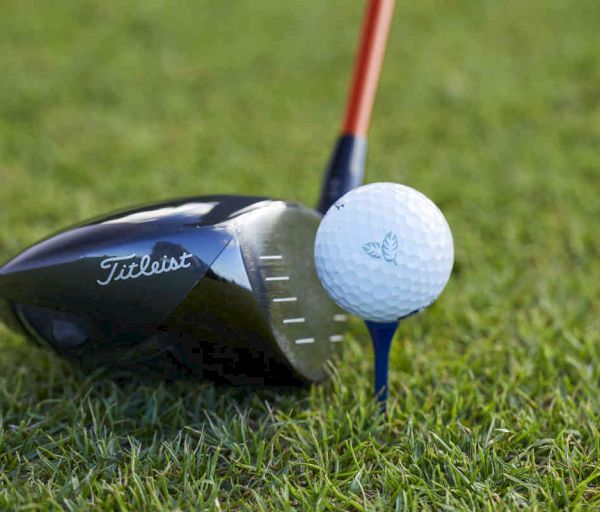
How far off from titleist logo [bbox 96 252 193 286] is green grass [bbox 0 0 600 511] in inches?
20.5

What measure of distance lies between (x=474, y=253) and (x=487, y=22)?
14.8ft

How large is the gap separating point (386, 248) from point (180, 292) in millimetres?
648

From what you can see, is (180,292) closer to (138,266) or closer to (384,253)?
(138,266)

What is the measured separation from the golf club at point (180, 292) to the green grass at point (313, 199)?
0.82 feet

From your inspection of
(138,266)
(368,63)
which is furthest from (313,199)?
(138,266)

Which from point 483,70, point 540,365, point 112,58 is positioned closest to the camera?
point 540,365

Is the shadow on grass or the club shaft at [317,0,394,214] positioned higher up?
the club shaft at [317,0,394,214]

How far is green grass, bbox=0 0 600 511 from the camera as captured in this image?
211 cm

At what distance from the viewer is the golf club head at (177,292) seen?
213 cm

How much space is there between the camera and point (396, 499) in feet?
6.51

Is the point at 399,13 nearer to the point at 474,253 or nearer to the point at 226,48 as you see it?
the point at 226,48

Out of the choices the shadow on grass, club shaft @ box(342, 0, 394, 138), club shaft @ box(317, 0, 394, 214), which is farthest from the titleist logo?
club shaft @ box(342, 0, 394, 138)

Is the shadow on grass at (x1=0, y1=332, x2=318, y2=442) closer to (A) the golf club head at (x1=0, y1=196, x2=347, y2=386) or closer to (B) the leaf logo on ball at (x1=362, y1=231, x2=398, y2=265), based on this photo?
(A) the golf club head at (x1=0, y1=196, x2=347, y2=386)

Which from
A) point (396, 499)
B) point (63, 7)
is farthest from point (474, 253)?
point (63, 7)
